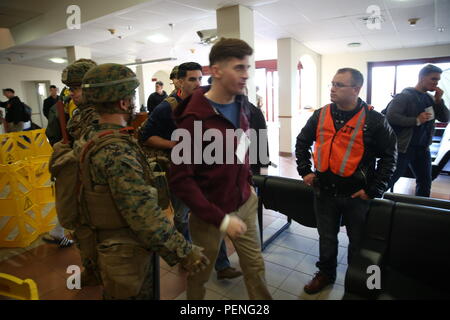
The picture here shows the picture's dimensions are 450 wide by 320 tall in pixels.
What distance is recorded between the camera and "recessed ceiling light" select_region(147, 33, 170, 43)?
6.30m

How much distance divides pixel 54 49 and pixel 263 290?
7484 millimetres

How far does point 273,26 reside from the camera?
17.8ft

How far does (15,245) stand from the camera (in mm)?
2809

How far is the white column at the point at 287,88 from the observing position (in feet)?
21.1

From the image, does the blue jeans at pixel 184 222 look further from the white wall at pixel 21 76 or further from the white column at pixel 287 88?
the white wall at pixel 21 76

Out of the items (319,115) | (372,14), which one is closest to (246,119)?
(319,115)

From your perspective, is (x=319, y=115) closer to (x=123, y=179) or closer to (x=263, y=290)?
(x=263, y=290)

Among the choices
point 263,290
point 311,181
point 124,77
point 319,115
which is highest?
point 124,77

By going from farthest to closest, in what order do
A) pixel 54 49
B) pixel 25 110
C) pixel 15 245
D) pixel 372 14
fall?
1. pixel 25 110
2. pixel 54 49
3. pixel 372 14
4. pixel 15 245

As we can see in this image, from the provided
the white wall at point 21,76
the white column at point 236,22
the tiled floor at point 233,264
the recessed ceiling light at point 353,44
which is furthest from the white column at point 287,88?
the white wall at point 21,76

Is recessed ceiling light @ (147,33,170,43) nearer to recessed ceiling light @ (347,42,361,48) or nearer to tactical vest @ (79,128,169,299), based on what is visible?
recessed ceiling light @ (347,42,361,48)

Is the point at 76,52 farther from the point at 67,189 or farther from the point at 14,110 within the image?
the point at 67,189

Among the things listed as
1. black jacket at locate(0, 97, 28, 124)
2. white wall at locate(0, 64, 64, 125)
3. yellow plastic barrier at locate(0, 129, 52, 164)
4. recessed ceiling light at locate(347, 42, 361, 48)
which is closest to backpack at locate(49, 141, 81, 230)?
yellow plastic barrier at locate(0, 129, 52, 164)
